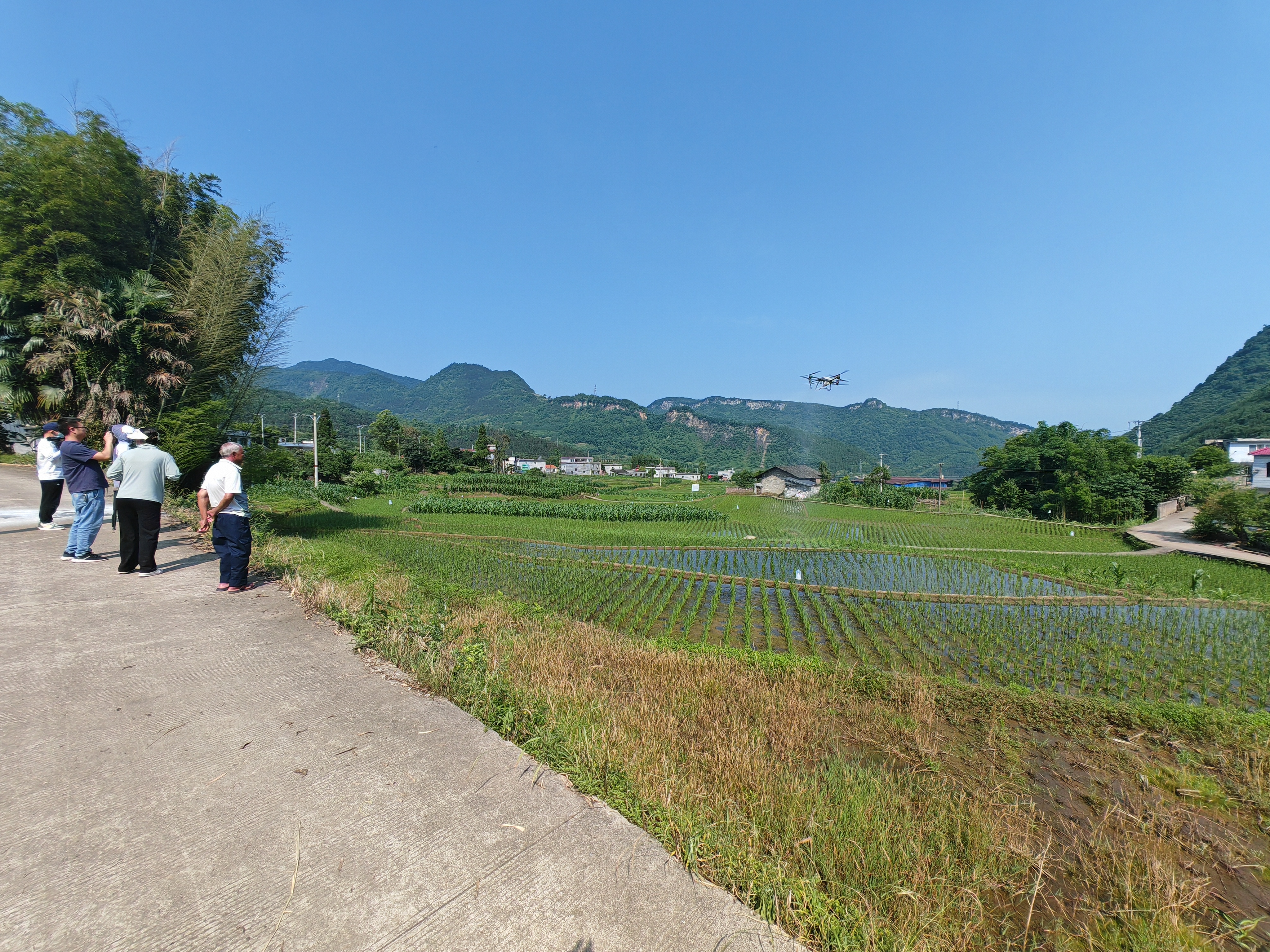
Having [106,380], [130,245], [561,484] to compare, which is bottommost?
[561,484]

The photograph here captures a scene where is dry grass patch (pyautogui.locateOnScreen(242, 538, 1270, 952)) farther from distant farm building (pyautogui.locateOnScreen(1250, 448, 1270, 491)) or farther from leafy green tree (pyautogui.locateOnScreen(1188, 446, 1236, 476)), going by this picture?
leafy green tree (pyautogui.locateOnScreen(1188, 446, 1236, 476))

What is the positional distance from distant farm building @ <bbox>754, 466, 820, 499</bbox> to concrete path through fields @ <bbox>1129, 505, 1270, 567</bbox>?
93.9 ft

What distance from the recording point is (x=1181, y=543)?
2081cm

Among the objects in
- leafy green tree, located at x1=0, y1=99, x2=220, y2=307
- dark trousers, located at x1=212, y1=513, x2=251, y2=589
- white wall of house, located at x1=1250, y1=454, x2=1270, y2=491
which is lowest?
dark trousers, located at x1=212, y1=513, x2=251, y2=589

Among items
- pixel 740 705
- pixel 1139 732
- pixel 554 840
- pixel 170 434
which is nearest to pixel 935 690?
pixel 1139 732

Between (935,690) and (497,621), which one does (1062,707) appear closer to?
(935,690)

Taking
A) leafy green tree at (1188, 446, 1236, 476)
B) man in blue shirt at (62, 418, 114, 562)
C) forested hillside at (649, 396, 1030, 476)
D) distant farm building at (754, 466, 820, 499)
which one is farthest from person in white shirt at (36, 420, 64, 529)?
forested hillside at (649, 396, 1030, 476)

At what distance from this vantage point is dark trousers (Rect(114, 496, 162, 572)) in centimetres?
542

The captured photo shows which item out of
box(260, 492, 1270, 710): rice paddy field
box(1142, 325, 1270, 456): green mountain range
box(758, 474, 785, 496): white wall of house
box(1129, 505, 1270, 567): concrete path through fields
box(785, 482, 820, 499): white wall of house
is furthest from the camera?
box(1142, 325, 1270, 456): green mountain range

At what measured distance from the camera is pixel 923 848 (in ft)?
9.16

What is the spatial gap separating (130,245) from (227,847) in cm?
1148

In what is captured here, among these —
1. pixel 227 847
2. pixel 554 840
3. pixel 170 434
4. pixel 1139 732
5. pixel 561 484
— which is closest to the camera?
pixel 227 847

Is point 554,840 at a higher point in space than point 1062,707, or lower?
higher

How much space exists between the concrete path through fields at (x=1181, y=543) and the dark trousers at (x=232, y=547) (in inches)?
987
